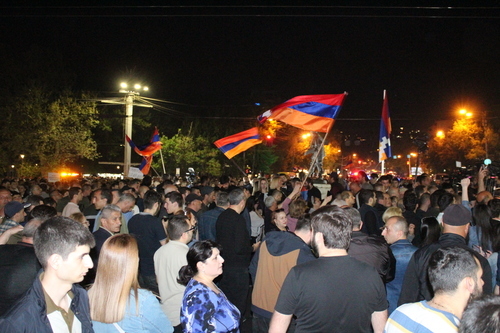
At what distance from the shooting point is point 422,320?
2.81 meters

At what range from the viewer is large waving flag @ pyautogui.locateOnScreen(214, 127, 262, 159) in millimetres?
13250

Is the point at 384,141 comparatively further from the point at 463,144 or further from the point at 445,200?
the point at 463,144

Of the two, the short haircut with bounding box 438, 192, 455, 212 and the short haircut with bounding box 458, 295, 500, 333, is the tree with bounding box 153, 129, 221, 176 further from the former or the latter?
the short haircut with bounding box 458, 295, 500, 333

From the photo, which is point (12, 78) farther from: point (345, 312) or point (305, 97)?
point (345, 312)

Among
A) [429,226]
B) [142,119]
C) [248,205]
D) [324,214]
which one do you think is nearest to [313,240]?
[324,214]

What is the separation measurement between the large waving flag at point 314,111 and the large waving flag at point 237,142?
1868 mm

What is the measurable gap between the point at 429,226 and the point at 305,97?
21.9ft

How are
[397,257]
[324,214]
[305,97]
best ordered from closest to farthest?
[324,214] → [397,257] → [305,97]

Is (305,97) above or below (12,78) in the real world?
below

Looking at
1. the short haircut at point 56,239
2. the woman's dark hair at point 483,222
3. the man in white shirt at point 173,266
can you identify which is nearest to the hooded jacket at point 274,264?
the man in white shirt at point 173,266

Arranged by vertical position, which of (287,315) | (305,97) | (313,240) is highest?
(305,97)

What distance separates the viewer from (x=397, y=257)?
541 centimetres

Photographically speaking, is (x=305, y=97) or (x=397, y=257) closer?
(x=397, y=257)

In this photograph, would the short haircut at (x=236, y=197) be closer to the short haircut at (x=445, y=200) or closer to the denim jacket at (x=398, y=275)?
the denim jacket at (x=398, y=275)
